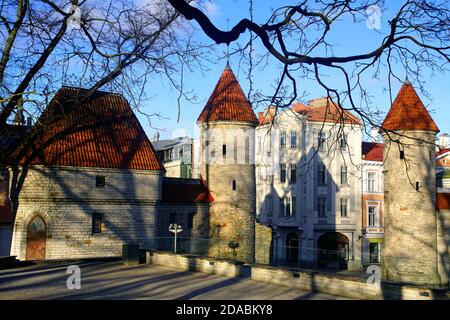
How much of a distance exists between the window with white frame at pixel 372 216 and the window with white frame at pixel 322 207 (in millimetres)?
4001

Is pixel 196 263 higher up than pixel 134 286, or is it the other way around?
pixel 196 263

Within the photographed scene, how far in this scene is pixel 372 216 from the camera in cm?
4103

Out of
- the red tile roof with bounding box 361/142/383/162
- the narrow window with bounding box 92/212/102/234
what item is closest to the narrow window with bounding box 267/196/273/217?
the red tile roof with bounding box 361/142/383/162

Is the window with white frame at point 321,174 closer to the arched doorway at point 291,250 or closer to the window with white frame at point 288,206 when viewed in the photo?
the window with white frame at point 288,206

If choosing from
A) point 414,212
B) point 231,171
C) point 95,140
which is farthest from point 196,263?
point 414,212

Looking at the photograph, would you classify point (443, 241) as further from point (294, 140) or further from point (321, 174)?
point (294, 140)

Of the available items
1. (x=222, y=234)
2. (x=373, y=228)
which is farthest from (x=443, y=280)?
(x=222, y=234)

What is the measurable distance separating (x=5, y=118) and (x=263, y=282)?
8271mm

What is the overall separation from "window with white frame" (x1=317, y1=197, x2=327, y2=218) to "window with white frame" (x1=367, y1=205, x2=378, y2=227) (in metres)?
4.00

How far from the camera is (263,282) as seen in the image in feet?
47.4

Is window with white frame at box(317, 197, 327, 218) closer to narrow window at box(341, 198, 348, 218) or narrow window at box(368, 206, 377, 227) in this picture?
narrow window at box(341, 198, 348, 218)

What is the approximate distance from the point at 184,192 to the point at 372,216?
1925 cm

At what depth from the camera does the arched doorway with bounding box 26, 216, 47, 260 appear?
21969mm

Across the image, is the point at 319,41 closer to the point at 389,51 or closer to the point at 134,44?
the point at 389,51
